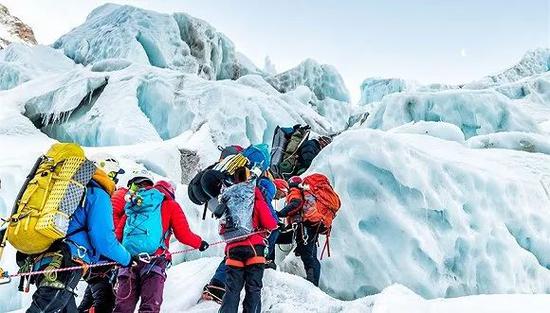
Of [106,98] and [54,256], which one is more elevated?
[54,256]

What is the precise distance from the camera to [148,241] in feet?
11.4

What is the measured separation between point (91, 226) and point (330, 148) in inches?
188

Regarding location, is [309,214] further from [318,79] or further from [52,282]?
[318,79]

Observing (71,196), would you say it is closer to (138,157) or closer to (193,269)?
(193,269)

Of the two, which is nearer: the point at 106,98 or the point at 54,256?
the point at 54,256

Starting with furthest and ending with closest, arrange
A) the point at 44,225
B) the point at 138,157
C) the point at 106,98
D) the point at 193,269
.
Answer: the point at 106,98 → the point at 138,157 → the point at 193,269 → the point at 44,225

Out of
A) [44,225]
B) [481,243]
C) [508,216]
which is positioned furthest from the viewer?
[508,216]

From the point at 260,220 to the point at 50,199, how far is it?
65.6 inches

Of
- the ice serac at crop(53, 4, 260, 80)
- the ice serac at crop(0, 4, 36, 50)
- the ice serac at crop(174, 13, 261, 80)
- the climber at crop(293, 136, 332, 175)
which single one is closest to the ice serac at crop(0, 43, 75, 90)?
the ice serac at crop(53, 4, 260, 80)

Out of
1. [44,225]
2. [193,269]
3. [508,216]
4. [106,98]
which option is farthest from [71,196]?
[106,98]

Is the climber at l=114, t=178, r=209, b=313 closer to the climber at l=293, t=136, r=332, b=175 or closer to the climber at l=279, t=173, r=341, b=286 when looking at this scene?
the climber at l=279, t=173, r=341, b=286

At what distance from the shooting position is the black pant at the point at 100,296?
3.70 meters

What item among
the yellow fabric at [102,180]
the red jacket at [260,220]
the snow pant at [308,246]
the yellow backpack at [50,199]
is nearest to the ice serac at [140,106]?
the snow pant at [308,246]

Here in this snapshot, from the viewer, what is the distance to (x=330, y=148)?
23.4 ft
